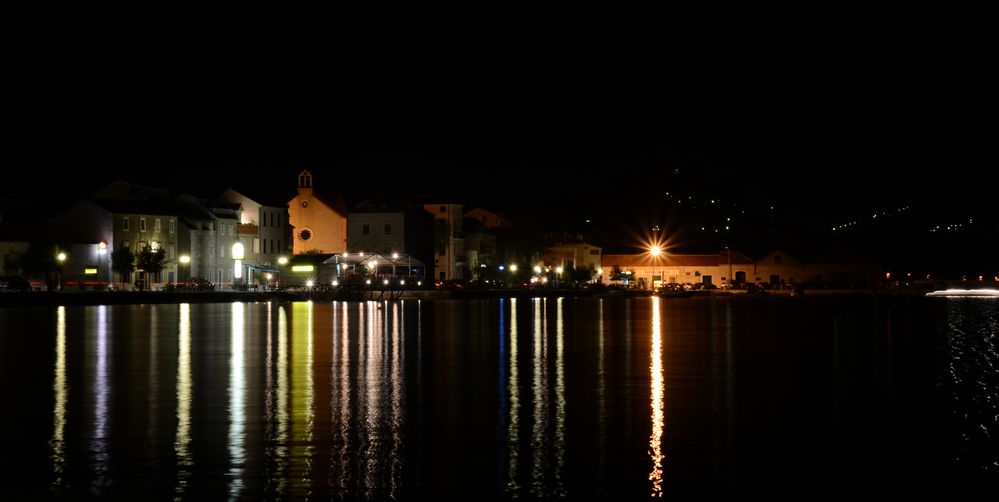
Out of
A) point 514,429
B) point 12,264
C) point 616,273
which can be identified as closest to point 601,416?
point 514,429

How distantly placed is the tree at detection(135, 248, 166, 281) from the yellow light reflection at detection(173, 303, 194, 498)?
3636 centimetres

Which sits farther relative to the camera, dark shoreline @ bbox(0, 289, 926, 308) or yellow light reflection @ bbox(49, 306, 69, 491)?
dark shoreline @ bbox(0, 289, 926, 308)

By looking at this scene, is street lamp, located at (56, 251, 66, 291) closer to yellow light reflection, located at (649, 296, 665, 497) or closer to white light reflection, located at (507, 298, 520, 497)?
yellow light reflection, located at (649, 296, 665, 497)

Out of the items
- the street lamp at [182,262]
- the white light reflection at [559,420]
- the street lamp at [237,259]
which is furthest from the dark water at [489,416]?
the street lamp at [237,259]

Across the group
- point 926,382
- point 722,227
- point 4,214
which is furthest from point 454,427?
point 722,227

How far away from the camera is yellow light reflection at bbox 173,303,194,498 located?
518 inches

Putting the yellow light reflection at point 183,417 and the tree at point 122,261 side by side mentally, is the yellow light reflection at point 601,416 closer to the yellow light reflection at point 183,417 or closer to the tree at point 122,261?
the yellow light reflection at point 183,417

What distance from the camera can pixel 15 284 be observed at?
210 ft

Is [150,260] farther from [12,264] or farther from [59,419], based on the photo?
[59,419]

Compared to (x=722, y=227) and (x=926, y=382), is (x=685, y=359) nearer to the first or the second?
(x=926, y=382)

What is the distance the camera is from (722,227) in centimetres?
14750

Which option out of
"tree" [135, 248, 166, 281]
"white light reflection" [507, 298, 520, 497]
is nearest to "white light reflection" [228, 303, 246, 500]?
"white light reflection" [507, 298, 520, 497]

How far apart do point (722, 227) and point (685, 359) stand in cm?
12130

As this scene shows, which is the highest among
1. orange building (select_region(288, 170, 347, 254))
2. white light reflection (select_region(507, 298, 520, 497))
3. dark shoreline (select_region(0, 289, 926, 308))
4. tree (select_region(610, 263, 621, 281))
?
orange building (select_region(288, 170, 347, 254))
